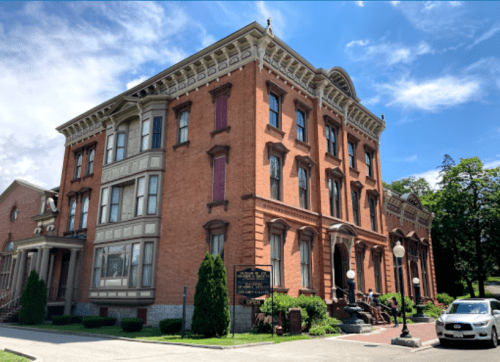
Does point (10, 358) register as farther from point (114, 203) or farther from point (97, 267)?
point (114, 203)

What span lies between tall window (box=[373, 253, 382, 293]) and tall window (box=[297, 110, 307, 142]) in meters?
10.5

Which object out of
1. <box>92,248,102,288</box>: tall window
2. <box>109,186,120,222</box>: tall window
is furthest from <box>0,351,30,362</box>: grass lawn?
<box>109,186,120,222</box>: tall window

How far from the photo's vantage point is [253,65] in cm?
2044

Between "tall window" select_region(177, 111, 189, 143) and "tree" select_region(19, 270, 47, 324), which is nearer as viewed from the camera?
"tree" select_region(19, 270, 47, 324)

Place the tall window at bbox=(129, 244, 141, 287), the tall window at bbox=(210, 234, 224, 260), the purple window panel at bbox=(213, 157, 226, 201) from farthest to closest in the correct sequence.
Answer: the tall window at bbox=(129, 244, 141, 287) → the purple window panel at bbox=(213, 157, 226, 201) → the tall window at bbox=(210, 234, 224, 260)

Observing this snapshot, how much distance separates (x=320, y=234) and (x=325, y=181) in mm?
3401

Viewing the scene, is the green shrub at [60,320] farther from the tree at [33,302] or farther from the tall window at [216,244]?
the tall window at [216,244]

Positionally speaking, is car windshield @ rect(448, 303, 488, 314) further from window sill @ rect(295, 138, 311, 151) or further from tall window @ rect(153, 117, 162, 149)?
tall window @ rect(153, 117, 162, 149)

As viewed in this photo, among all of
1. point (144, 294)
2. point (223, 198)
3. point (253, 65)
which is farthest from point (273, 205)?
point (144, 294)

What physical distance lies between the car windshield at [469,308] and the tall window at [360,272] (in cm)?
1022

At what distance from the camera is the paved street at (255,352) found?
11.0 m

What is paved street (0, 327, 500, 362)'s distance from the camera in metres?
11.0

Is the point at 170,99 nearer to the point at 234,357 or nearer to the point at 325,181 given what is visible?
the point at 325,181

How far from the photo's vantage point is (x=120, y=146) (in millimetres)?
26375
